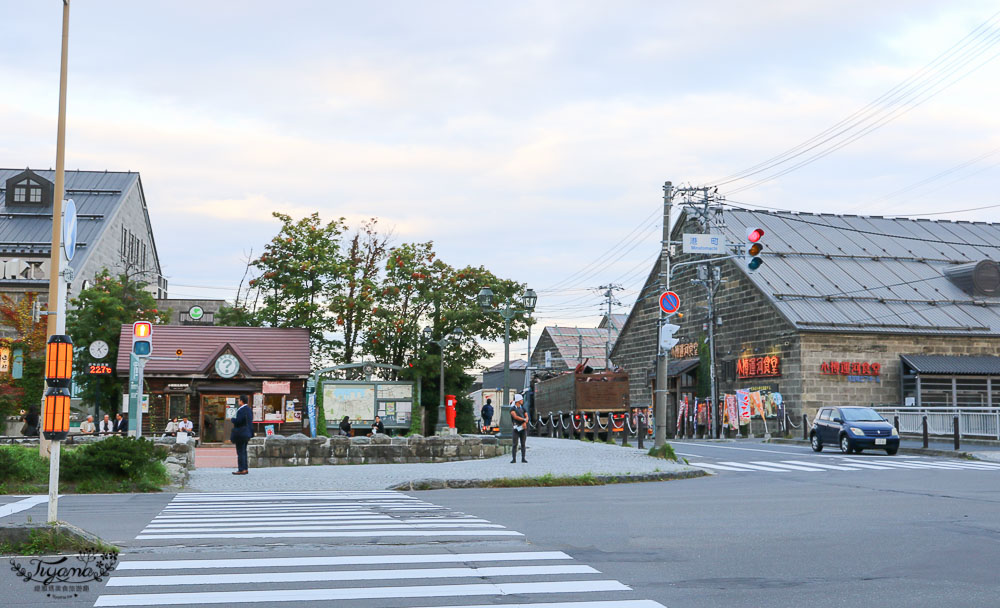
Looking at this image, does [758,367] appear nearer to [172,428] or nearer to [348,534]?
[172,428]

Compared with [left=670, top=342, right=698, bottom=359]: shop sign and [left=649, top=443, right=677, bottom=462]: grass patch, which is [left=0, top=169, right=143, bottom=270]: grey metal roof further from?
[left=649, top=443, right=677, bottom=462]: grass patch

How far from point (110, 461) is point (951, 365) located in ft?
125

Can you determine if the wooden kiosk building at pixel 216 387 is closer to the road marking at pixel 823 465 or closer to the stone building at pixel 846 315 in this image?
the road marking at pixel 823 465

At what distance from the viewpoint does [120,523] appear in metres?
11.5

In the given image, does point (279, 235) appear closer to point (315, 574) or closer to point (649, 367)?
point (649, 367)

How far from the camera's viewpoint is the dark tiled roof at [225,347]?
37875 millimetres

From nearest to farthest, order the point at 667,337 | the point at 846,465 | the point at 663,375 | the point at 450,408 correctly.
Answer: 1. the point at 846,465
2. the point at 667,337
3. the point at 663,375
4. the point at 450,408

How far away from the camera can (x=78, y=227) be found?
171 feet

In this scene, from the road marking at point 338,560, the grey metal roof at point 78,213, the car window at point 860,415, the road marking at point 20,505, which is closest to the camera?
the road marking at point 338,560

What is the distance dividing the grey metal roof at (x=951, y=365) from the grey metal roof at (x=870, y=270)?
1341 mm

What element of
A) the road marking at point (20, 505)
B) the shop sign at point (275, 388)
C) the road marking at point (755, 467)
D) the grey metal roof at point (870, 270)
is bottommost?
the road marking at point (755, 467)

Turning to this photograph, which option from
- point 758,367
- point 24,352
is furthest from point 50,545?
point 758,367

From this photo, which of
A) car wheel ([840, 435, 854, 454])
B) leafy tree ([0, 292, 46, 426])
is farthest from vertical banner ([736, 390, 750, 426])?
leafy tree ([0, 292, 46, 426])

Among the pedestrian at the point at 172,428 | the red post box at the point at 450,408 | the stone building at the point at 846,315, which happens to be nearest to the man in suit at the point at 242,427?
the pedestrian at the point at 172,428
